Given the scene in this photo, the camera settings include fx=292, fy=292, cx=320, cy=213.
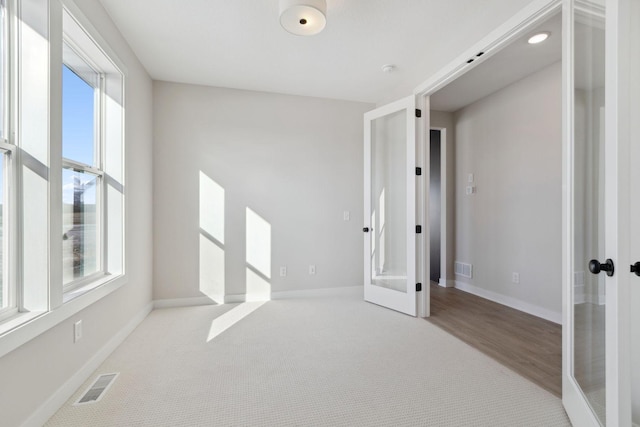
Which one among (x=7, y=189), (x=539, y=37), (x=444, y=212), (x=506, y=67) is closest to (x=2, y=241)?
(x=7, y=189)

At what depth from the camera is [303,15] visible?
195cm

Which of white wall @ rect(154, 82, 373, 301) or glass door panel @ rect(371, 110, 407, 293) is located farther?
white wall @ rect(154, 82, 373, 301)

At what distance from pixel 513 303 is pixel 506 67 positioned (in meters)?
2.66

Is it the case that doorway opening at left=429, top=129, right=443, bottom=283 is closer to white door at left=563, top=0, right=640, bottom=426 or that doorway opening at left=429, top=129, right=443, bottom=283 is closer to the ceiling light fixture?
the ceiling light fixture

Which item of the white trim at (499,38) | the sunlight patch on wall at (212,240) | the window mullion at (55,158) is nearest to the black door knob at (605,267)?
the white trim at (499,38)

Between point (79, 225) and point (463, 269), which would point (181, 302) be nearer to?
point (79, 225)

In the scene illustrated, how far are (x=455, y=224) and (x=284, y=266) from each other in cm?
267

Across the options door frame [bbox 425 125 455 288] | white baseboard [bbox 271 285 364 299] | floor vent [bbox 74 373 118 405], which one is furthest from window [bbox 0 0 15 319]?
door frame [bbox 425 125 455 288]

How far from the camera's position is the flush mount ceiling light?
190cm

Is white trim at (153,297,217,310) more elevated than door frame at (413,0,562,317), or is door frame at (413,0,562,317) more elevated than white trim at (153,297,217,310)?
door frame at (413,0,562,317)

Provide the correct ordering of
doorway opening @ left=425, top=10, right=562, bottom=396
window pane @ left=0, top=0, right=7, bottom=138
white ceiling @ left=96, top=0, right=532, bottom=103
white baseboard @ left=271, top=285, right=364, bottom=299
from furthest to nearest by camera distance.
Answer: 1. white baseboard @ left=271, top=285, right=364, bottom=299
2. doorway opening @ left=425, top=10, right=562, bottom=396
3. white ceiling @ left=96, top=0, right=532, bottom=103
4. window pane @ left=0, top=0, right=7, bottom=138

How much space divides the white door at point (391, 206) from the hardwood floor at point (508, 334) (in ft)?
1.68

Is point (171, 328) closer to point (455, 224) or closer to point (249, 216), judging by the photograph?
point (249, 216)

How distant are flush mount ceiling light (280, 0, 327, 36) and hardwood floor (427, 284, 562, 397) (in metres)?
2.79
